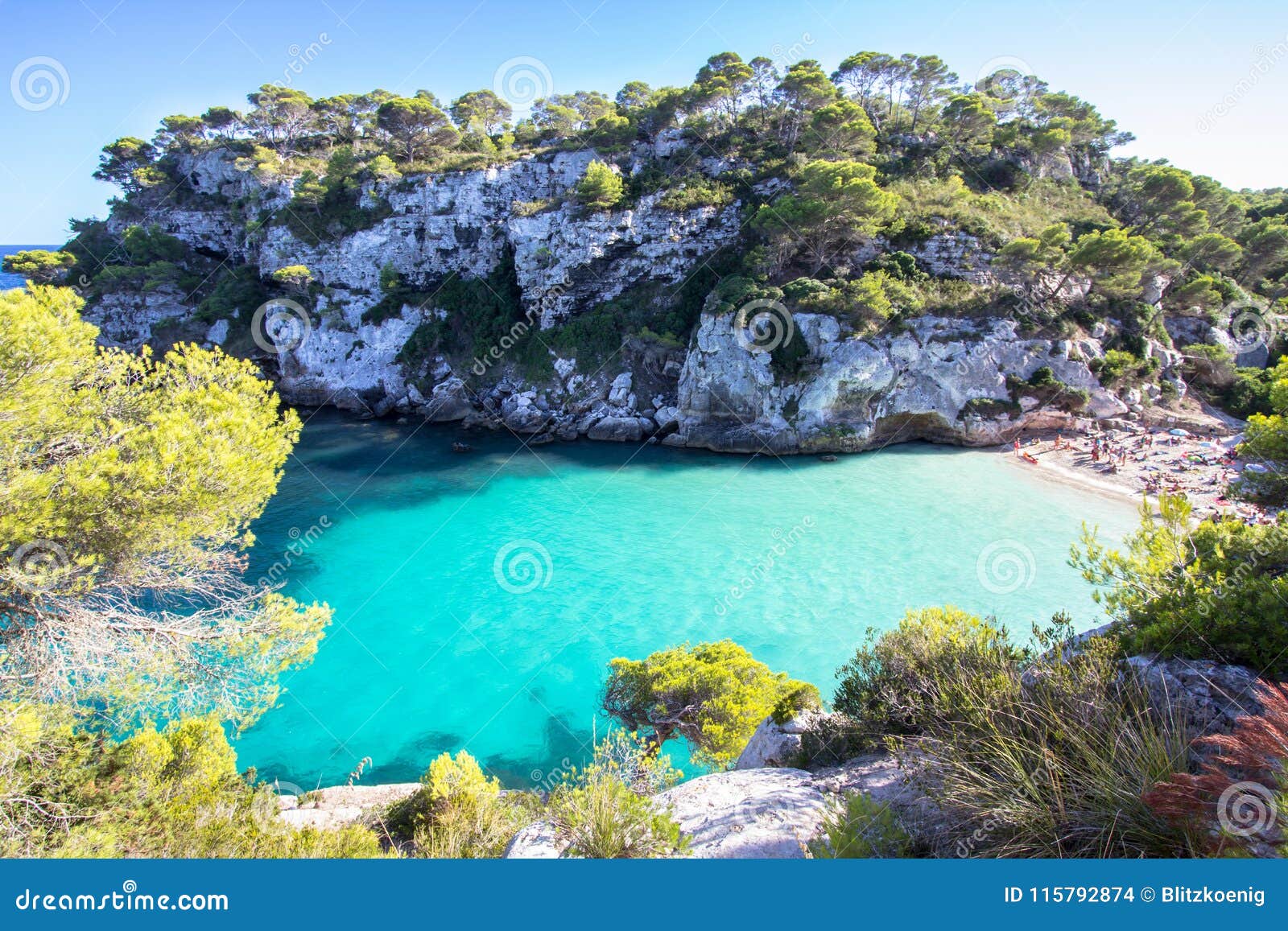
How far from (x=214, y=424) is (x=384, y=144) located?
46181mm

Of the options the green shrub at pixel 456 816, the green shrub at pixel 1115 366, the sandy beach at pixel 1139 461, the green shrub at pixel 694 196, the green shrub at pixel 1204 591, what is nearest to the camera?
the green shrub at pixel 1204 591

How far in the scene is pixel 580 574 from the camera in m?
16.8

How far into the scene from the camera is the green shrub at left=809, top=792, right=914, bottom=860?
3676 mm

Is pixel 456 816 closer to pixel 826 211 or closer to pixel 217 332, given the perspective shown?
pixel 826 211

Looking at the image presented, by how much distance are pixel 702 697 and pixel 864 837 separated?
18.6 ft

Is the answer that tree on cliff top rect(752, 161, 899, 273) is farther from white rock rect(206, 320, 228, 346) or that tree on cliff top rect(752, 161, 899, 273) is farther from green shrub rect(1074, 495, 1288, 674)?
white rock rect(206, 320, 228, 346)

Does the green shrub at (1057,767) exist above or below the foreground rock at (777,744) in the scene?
above

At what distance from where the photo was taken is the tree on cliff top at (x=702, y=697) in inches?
348

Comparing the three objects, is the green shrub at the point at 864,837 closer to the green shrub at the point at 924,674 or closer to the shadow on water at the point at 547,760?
the green shrub at the point at 924,674

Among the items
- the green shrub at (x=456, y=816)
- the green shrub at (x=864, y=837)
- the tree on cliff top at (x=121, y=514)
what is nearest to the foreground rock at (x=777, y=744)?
the green shrub at (x=864, y=837)

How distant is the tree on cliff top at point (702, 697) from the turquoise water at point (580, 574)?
70.6 inches

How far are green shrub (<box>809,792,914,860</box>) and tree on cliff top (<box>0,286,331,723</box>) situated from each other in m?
6.17

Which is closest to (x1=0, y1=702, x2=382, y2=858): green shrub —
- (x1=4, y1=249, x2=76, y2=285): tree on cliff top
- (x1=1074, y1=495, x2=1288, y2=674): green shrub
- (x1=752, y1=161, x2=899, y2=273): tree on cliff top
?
(x1=1074, y1=495, x2=1288, y2=674): green shrub

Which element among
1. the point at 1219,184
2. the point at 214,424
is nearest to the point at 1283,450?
the point at 214,424
